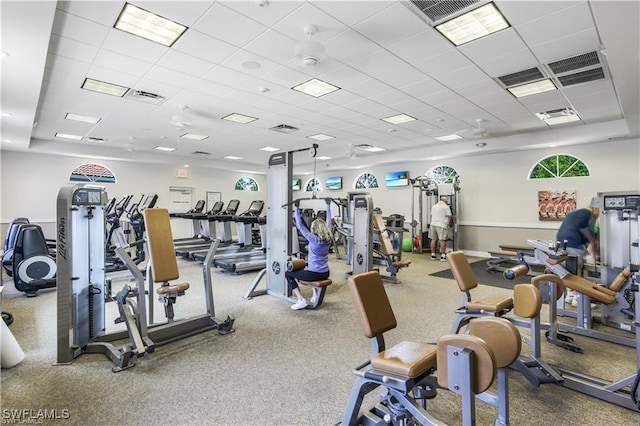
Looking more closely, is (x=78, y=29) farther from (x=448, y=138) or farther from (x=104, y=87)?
(x=448, y=138)

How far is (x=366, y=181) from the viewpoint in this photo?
12.1 m

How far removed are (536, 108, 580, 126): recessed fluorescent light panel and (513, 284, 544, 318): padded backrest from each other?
5190 millimetres

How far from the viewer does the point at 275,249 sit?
4.88 metres

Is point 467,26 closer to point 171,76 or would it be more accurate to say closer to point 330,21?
point 330,21

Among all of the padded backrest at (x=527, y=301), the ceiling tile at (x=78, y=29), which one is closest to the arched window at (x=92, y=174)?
the ceiling tile at (x=78, y=29)

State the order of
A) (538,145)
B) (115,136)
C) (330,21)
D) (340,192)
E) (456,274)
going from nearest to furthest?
(456,274) < (330,21) < (538,145) < (115,136) < (340,192)

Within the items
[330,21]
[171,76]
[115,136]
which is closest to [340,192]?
[115,136]

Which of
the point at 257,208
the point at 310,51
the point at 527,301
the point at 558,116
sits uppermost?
the point at 558,116

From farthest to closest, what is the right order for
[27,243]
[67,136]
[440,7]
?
[67,136]
[27,243]
[440,7]

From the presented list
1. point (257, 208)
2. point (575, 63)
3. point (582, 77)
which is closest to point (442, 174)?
point (582, 77)

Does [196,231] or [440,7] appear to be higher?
[440,7]

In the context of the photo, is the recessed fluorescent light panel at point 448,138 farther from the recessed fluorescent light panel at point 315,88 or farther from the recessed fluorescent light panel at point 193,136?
the recessed fluorescent light panel at point 193,136

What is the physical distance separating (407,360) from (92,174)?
11402 millimetres

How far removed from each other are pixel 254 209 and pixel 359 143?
3.44 metres
